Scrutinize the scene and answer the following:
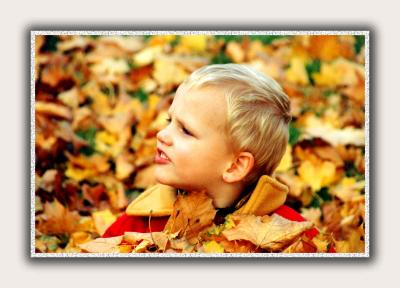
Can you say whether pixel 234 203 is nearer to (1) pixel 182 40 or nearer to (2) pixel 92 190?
(2) pixel 92 190

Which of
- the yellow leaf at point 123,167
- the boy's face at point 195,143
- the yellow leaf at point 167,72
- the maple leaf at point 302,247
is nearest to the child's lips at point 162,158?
the boy's face at point 195,143

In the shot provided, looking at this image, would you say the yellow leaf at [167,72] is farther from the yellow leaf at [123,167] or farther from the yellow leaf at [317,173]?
the yellow leaf at [317,173]

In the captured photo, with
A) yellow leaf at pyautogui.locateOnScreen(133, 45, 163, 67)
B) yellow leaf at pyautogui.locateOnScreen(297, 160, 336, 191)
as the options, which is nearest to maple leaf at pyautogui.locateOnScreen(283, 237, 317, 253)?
yellow leaf at pyautogui.locateOnScreen(297, 160, 336, 191)

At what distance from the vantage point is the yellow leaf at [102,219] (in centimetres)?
291

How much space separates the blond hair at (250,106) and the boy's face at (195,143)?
2cm

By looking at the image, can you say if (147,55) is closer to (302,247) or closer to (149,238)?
(149,238)

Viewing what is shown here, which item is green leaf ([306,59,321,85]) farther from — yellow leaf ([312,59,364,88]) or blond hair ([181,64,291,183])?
blond hair ([181,64,291,183])

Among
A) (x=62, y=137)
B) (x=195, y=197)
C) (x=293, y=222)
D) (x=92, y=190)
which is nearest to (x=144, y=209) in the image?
(x=195, y=197)

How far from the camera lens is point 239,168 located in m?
2.37

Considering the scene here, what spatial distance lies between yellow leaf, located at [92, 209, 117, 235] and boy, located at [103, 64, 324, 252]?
1.66 ft

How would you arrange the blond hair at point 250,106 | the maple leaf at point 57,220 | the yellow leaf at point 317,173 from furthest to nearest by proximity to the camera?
the yellow leaf at point 317,173 → the maple leaf at point 57,220 → the blond hair at point 250,106

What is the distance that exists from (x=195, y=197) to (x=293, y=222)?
32 cm

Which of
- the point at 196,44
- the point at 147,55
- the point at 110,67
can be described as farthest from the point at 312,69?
the point at 110,67

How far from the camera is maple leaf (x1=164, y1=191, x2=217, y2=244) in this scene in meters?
2.41
